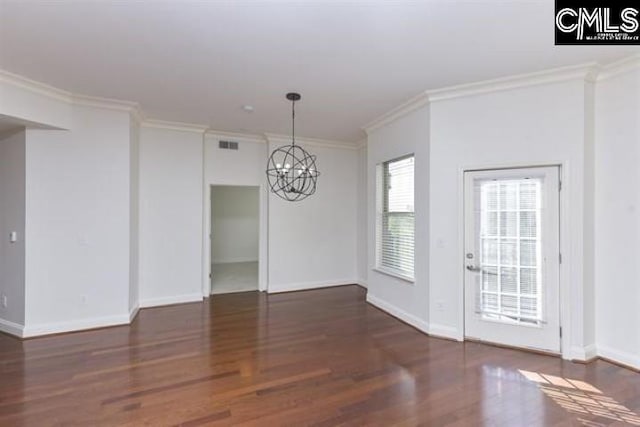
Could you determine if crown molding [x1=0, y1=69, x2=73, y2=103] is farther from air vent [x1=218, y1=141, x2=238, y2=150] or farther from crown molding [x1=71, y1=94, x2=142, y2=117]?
air vent [x1=218, y1=141, x2=238, y2=150]

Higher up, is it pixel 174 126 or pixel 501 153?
pixel 174 126

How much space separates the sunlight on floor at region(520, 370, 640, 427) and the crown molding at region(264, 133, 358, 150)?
486 cm

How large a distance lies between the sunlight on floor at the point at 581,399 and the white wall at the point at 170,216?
4846mm

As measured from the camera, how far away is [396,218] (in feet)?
16.3

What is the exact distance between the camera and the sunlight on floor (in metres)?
2.40

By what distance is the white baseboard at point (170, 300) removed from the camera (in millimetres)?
5070

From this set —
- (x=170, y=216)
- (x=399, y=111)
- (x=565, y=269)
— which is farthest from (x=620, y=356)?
(x=170, y=216)

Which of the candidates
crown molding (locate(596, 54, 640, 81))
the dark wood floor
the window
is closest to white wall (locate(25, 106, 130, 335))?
the dark wood floor

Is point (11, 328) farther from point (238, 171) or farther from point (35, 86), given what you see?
point (238, 171)

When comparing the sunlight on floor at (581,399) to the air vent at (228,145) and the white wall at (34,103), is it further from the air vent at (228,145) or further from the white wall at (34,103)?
the white wall at (34,103)

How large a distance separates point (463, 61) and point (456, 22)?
0.74m

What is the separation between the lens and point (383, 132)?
5051mm

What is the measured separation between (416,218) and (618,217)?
203 centimetres

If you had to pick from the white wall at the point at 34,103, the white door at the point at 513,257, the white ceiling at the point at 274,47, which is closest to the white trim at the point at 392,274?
the white door at the point at 513,257
